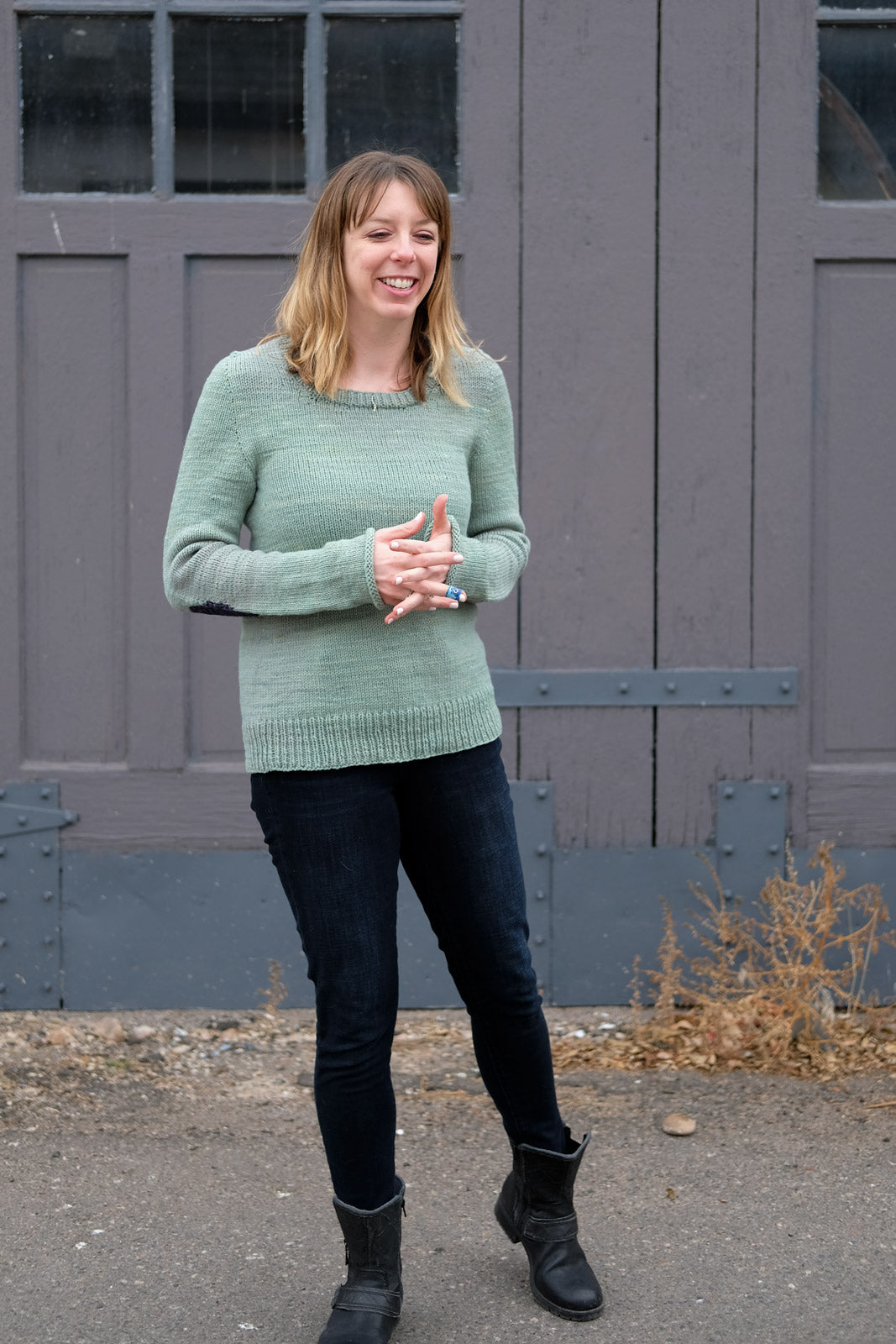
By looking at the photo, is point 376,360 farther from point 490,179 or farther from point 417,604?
point 490,179

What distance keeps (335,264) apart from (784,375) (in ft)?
6.01

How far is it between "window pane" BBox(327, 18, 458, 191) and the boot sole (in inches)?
104

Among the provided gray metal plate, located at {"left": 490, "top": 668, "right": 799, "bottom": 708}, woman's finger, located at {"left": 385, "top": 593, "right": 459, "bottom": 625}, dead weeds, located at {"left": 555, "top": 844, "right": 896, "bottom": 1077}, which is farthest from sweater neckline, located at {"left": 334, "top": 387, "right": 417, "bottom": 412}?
dead weeds, located at {"left": 555, "top": 844, "right": 896, "bottom": 1077}

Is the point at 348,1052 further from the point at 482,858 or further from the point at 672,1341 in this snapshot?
the point at 672,1341

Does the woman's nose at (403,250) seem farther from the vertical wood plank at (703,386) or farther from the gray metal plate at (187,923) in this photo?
the gray metal plate at (187,923)

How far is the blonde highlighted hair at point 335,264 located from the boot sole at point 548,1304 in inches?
57.7

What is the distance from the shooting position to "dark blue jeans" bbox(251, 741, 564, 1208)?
7.44 feet

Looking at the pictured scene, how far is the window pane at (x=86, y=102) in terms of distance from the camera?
3.78m

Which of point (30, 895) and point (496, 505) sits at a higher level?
point (496, 505)

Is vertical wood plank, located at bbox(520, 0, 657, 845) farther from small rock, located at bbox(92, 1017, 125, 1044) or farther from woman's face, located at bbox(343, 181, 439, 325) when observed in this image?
woman's face, located at bbox(343, 181, 439, 325)

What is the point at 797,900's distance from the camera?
3797mm

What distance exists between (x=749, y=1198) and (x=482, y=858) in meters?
1.10

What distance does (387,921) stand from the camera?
232 centimetres

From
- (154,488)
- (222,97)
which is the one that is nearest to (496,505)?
(154,488)
